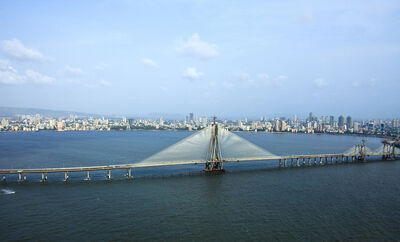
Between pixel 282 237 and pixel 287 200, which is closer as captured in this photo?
pixel 282 237

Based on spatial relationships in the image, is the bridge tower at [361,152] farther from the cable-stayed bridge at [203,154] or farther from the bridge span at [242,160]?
the cable-stayed bridge at [203,154]

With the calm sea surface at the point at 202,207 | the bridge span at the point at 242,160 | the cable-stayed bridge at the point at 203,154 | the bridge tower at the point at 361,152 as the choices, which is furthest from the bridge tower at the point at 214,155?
the bridge tower at the point at 361,152

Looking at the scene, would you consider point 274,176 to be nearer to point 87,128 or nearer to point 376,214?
point 376,214

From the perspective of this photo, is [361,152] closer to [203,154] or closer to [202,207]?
[203,154]

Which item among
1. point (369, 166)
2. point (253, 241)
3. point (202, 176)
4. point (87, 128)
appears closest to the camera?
point (253, 241)

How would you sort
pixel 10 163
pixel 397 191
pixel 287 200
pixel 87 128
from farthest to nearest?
pixel 87 128
pixel 10 163
pixel 397 191
pixel 287 200

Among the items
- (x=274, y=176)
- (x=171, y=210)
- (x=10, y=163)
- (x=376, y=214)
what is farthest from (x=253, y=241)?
(x=10, y=163)

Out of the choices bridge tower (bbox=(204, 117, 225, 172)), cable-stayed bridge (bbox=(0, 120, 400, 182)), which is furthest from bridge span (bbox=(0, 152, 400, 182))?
bridge tower (bbox=(204, 117, 225, 172))
